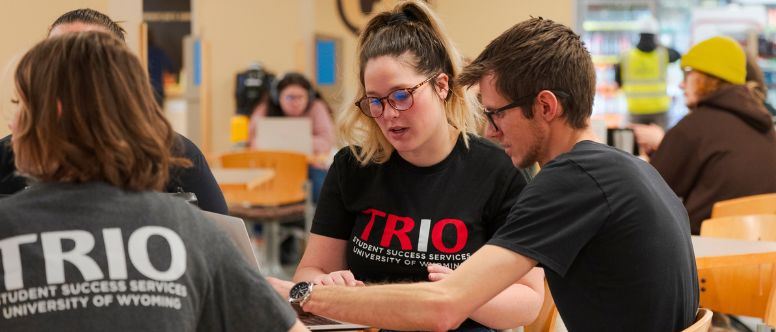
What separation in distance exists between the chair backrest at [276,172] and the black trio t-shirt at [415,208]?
4183 mm

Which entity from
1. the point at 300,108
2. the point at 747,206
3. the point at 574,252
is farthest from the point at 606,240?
the point at 300,108

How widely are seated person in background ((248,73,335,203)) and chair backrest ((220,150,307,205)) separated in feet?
2.10

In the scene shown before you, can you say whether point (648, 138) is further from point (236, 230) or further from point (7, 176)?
point (236, 230)

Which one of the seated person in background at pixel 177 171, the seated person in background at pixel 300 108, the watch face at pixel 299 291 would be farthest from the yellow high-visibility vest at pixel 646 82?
the watch face at pixel 299 291

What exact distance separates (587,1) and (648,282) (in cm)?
933

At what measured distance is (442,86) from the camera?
8.34 feet

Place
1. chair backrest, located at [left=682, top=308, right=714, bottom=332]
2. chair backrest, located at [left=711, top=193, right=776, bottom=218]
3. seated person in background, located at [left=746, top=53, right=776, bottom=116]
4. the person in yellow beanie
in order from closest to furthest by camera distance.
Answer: chair backrest, located at [left=682, top=308, right=714, bottom=332], chair backrest, located at [left=711, top=193, right=776, bottom=218], the person in yellow beanie, seated person in background, located at [left=746, top=53, right=776, bottom=116]

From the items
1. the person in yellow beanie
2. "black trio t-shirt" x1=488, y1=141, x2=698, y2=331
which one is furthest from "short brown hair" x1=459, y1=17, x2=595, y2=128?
the person in yellow beanie

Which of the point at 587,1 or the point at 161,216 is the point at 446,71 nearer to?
the point at 161,216

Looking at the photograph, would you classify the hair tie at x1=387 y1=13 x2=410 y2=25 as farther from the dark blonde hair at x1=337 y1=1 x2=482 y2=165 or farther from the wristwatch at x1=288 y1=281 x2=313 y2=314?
the wristwatch at x1=288 y1=281 x2=313 y2=314

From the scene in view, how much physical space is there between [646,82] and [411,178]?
26.0ft

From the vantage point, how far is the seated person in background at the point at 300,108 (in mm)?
7738

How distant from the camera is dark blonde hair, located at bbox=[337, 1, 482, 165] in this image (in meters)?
2.50

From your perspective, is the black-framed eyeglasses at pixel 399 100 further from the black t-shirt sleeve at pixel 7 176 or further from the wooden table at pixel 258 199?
the wooden table at pixel 258 199
